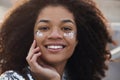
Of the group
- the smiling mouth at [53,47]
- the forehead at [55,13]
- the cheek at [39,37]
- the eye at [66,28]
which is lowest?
the smiling mouth at [53,47]

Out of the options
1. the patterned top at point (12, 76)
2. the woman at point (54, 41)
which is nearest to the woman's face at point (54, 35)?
the woman at point (54, 41)

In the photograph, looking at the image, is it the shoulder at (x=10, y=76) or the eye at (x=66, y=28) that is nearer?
the shoulder at (x=10, y=76)

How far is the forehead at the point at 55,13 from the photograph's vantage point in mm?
2955

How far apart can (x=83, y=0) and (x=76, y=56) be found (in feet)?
1.27

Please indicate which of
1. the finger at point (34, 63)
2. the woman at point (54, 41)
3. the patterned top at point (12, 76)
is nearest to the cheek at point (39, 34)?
the woman at point (54, 41)

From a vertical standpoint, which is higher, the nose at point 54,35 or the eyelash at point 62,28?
the eyelash at point 62,28

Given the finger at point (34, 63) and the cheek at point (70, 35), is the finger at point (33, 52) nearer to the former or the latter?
the finger at point (34, 63)

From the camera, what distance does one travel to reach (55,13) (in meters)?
2.97

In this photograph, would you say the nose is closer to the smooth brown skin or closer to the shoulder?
the smooth brown skin

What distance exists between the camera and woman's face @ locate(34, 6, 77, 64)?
293cm

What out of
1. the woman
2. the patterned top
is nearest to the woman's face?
the woman

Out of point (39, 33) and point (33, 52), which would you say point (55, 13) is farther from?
point (33, 52)

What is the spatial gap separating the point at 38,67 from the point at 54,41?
186 millimetres

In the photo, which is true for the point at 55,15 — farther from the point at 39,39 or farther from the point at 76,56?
the point at 76,56
